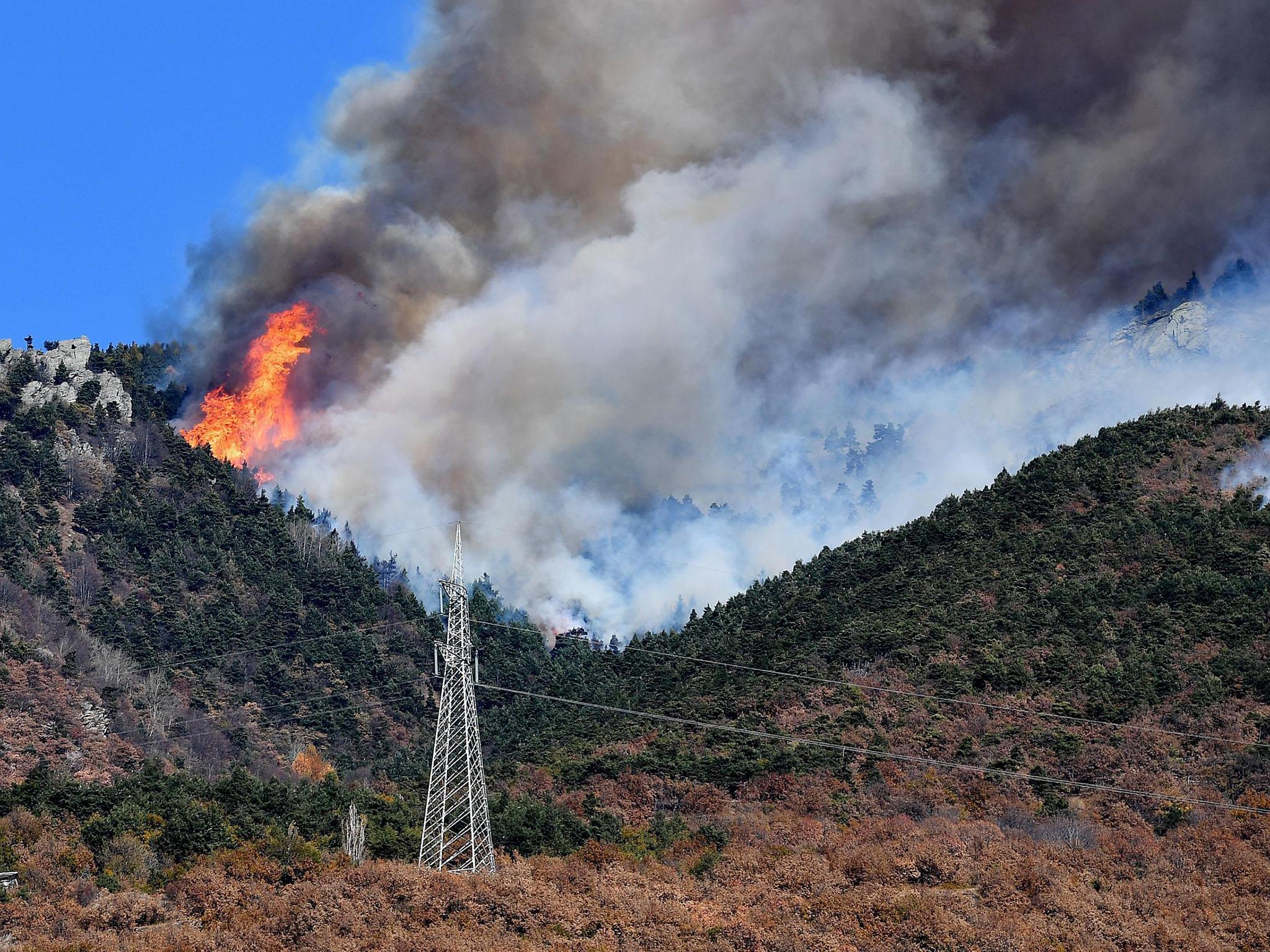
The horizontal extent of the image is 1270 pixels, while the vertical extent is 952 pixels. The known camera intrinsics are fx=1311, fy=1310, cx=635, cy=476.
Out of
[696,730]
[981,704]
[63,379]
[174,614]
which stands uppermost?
[63,379]

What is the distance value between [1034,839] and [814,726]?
2353 cm

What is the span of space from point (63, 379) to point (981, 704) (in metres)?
139

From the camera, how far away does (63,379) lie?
582ft

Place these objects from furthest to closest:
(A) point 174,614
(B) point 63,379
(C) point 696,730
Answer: (B) point 63,379
(A) point 174,614
(C) point 696,730

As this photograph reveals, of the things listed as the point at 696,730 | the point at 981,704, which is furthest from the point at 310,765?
the point at 981,704

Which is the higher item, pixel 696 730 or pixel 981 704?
pixel 696 730

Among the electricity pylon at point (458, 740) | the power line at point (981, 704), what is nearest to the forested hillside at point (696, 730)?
the power line at point (981, 704)

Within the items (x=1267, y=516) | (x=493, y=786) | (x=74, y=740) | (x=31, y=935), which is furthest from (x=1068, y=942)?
(x=74, y=740)

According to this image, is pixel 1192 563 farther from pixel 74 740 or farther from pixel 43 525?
pixel 43 525

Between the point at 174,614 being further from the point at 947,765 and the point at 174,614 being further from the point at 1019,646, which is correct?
the point at 947,765

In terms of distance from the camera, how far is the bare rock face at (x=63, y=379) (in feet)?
561

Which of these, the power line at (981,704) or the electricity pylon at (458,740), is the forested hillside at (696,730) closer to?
the power line at (981,704)

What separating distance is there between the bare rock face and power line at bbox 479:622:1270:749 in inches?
3999

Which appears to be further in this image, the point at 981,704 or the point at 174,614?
the point at 174,614
